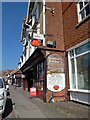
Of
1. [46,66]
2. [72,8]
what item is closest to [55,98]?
[46,66]

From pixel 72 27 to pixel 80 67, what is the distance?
9.49 ft

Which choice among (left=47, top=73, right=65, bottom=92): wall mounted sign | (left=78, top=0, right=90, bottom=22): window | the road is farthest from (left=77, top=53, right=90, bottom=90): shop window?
(left=78, top=0, right=90, bottom=22): window

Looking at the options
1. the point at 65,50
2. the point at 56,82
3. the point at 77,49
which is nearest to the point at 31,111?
the point at 56,82

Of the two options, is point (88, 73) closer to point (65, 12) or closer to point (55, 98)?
point (55, 98)

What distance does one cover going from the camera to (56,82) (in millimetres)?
8062

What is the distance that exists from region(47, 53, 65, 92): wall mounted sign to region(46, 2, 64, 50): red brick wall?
3.59ft

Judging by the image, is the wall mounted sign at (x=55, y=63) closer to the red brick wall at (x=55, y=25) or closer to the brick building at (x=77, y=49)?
the brick building at (x=77, y=49)

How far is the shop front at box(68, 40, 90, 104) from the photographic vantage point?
6.41 m

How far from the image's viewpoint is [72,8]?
8.05m

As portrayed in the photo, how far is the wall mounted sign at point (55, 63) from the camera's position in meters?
8.03

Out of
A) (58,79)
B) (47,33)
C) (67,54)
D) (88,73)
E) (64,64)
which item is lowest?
(58,79)

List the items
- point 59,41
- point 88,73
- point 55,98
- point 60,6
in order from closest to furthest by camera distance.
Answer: point 88,73, point 55,98, point 59,41, point 60,6

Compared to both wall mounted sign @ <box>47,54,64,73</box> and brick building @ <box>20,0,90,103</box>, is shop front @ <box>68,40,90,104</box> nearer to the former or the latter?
brick building @ <box>20,0,90,103</box>

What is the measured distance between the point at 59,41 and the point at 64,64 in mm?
A: 1883
